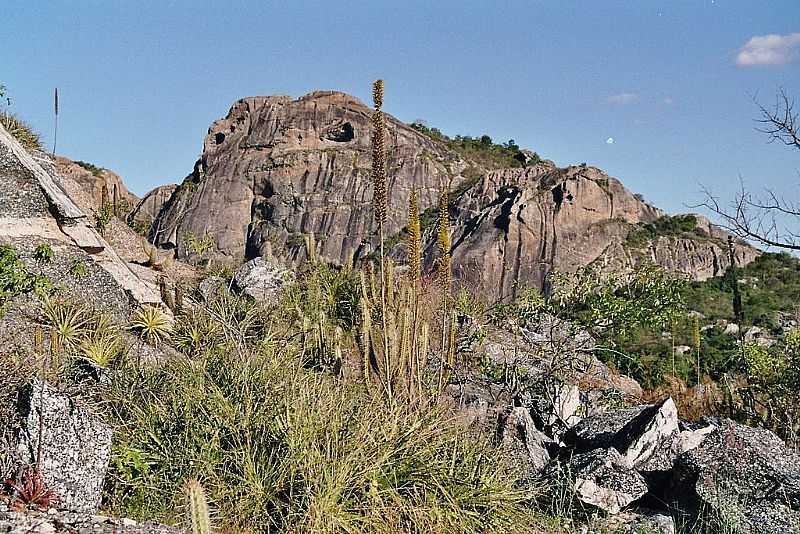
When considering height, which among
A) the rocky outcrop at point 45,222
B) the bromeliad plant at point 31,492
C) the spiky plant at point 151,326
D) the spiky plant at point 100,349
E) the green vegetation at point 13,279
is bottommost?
the bromeliad plant at point 31,492

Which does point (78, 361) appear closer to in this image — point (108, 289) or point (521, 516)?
point (108, 289)

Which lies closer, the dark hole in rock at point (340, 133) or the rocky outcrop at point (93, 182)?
the rocky outcrop at point (93, 182)

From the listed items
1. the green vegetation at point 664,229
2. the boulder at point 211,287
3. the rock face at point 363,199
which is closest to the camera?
the boulder at point 211,287

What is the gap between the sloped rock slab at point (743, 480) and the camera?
5.80 m

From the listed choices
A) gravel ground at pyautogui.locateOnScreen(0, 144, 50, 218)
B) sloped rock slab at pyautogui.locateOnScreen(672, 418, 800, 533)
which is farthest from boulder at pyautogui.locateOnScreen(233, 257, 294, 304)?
sloped rock slab at pyautogui.locateOnScreen(672, 418, 800, 533)

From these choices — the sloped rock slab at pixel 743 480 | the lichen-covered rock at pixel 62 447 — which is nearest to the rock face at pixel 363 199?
the sloped rock slab at pixel 743 480

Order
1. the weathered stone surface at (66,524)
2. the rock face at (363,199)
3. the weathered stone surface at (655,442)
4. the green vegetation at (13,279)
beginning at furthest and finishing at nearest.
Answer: the rock face at (363,199)
the green vegetation at (13,279)
the weathered stone surface at (655,442)
the weathered stone surface at (66,524)

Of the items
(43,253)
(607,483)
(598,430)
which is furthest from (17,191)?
(607,483)

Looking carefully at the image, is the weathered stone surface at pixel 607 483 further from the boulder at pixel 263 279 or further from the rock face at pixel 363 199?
the rock face at pixel 363 199

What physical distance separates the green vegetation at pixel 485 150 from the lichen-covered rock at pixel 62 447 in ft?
227

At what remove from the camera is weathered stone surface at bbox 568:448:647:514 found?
611 centimetres

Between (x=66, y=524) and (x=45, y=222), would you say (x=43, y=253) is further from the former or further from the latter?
(x=66, y=524)

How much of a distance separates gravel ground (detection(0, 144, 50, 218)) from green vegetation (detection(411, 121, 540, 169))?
64.4 m

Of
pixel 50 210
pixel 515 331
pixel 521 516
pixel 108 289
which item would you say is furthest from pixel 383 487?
pixel 50 210
